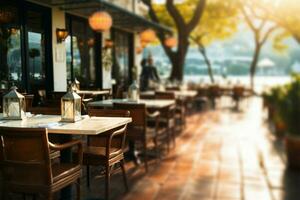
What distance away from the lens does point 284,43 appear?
832 inches

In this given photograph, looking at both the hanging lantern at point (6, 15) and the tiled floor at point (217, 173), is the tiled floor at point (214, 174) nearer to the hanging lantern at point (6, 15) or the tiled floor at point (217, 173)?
the tiled floor at point (217, 173)

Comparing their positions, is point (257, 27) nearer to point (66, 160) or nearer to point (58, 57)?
point (58, 57)

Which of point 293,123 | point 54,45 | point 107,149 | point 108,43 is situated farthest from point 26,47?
point 293,123

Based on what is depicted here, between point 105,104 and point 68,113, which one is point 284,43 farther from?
point 68,113

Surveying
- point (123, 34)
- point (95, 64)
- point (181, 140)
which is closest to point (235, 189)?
point (181, 140)

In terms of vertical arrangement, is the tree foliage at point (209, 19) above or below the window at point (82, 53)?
above

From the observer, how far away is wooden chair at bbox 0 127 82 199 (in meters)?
2.62

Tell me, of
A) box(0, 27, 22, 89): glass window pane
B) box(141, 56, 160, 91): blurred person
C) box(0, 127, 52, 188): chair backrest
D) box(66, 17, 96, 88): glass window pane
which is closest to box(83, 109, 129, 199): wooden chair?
box(0, 127, 52, 188): chair backrest

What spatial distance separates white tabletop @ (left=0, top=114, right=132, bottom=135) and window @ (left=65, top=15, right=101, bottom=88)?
10.7ft

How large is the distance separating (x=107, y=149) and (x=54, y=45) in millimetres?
3638

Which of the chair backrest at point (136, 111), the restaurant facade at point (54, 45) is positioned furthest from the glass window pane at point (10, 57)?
the chair backrest at point (136, 111)

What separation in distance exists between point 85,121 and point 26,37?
299 centimetres

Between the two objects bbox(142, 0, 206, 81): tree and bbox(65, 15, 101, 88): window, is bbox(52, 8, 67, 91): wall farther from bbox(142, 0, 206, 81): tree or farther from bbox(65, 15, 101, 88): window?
bbox(142, 0, 206, 81): tree

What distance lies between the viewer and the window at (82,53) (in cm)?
691
